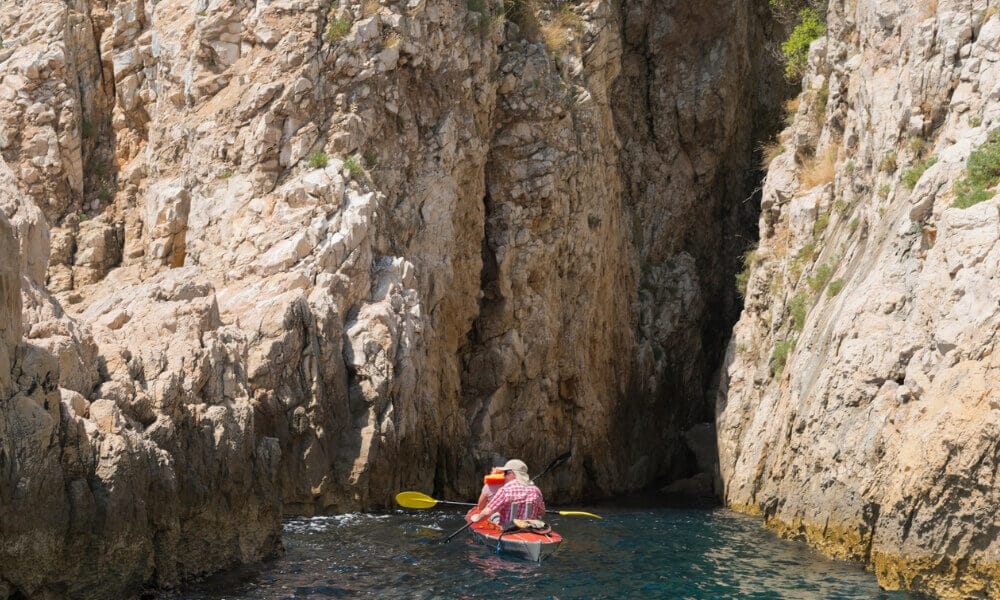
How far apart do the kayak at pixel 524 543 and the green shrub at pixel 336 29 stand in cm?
1128

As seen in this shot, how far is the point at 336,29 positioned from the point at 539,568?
40.6ft

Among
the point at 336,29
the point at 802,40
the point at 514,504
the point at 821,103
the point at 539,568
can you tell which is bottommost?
the point at 539,568

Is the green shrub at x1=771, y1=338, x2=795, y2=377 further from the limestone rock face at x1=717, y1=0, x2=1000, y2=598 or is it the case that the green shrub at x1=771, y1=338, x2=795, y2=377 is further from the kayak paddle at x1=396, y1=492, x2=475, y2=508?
the kayak paddle at x1=396, y1=492, x2=475, y2=508

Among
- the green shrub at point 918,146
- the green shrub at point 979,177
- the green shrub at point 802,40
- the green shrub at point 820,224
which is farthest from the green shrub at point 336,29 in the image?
the green shrub at point 979,177

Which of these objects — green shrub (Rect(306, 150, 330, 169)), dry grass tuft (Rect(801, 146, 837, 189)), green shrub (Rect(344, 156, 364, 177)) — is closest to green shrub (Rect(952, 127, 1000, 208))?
dry grass tuft (Rect(801, 146, 837, 189))

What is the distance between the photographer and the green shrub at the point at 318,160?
2050 cm

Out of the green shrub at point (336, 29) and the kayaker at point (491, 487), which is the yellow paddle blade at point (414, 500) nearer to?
the kayaker at point (491, 487)

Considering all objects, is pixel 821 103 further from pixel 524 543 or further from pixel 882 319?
pixel 524 543

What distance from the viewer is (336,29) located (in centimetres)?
2139

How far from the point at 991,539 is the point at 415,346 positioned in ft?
38.3

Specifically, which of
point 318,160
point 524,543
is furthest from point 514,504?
point 318,160

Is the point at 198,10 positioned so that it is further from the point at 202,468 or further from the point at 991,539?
the point at 991,539

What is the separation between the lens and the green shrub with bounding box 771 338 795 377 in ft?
69.5

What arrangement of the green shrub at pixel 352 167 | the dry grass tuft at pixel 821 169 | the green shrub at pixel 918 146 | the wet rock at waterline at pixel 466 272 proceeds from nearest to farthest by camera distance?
the wet rock at waterline at pixel 466 272
the green shrub at pixel 918 146
the green shrub at pixel 352 167
the dry grass tuft at pixel 821 169
